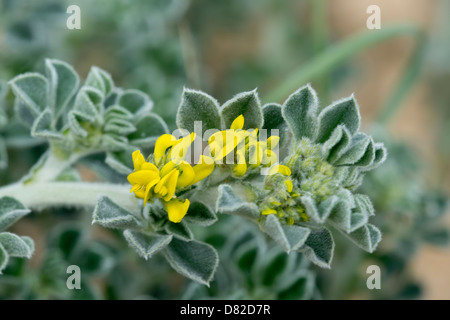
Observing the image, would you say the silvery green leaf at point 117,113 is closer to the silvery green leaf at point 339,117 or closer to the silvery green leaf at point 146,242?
the silvery green leaf at point 146,242

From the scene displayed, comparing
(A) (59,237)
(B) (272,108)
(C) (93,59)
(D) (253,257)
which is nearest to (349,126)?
(B) (272,108)

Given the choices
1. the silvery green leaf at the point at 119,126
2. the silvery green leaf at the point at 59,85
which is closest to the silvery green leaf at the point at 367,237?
the silvery green leaf at the point at 119,126

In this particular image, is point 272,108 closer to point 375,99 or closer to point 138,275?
point 138,275

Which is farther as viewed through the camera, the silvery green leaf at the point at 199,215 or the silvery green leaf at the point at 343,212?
the silvery green leaf at the point at 199,215

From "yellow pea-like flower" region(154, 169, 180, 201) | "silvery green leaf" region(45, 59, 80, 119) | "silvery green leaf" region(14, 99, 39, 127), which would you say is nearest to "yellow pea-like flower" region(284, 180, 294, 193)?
"yellow pea-like flower" region(154, 169, 180, 201)

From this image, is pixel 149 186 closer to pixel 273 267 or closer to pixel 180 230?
pixel 180 230

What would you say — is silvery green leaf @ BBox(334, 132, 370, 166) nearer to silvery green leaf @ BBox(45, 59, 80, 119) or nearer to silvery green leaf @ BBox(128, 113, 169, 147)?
silvery green leaf @ BBox(128, 113, 169, 147)

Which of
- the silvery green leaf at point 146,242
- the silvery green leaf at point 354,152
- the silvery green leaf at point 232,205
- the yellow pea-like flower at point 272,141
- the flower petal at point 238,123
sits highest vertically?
the flower petal at point 238,123

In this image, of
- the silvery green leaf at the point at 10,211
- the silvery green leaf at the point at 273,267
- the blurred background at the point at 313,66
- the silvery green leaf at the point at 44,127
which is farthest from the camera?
the blurred background at the point at 313,66

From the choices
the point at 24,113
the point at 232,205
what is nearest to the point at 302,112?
the point at 232,205
